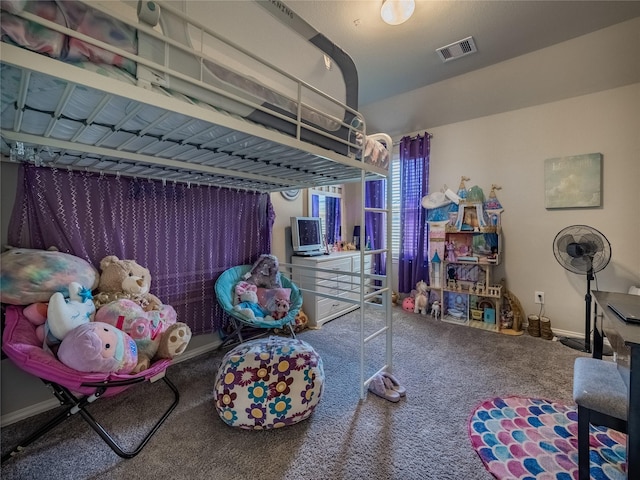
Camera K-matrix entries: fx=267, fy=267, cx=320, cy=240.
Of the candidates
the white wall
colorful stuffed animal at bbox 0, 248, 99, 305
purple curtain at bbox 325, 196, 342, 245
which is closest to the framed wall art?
the white wall

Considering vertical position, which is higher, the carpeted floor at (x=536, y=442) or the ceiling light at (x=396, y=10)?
the ceiling light at (x=396, y=10)

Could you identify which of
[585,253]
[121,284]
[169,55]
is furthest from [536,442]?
[121,284]

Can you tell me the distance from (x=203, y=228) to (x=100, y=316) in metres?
1.14

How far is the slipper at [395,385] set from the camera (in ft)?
6.31

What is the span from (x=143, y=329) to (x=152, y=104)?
A: 1347 mm

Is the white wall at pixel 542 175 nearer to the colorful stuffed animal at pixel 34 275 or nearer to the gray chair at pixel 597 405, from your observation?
the gray chair at pixel 597 405

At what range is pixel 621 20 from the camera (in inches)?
83.5

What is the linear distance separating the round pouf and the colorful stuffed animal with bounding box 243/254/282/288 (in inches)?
41.6

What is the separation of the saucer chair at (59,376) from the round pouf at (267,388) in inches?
15.9

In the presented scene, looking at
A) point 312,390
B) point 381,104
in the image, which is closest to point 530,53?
point 381,104

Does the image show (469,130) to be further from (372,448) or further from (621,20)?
(372,448)

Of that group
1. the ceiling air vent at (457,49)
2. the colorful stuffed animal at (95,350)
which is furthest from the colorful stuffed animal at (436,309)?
the colorful stuffed animal at (95,350)

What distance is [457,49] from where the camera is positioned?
8.10 ft

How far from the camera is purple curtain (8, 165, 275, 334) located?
5.69 ft
